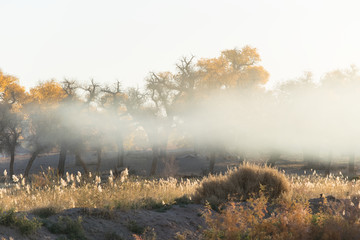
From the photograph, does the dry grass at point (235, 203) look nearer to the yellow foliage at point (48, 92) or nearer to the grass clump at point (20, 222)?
the grass clump at point (20, 222)

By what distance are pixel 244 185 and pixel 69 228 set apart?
6.12 metres

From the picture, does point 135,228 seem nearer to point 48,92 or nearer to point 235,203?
point 235,203

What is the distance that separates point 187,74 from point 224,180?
24.1 m

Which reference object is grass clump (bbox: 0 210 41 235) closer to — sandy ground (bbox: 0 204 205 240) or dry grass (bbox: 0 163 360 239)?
sandy ground (bbox: 0 204 205 240)

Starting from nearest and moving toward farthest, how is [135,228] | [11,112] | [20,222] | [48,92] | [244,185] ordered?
[20,222] < [135,228] < [244,185] < [11,112] < [48,92]

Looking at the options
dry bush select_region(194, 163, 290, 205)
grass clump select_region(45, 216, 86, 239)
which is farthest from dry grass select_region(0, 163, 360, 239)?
grass clump select_region(45, 216, 86, 239)

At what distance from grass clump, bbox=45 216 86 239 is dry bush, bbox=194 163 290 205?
4405 mm

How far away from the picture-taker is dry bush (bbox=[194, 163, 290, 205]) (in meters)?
10.9

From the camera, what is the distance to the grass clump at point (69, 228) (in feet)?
22.5

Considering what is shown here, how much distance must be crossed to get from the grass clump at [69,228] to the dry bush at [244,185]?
440cm

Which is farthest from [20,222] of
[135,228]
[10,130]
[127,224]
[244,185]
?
[10,130]

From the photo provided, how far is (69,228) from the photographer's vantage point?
22.9 ft

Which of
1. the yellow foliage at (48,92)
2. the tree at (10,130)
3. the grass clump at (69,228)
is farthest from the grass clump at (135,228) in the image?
the yellow foliage at (48,92)

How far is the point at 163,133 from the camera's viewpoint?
37.4 meters
